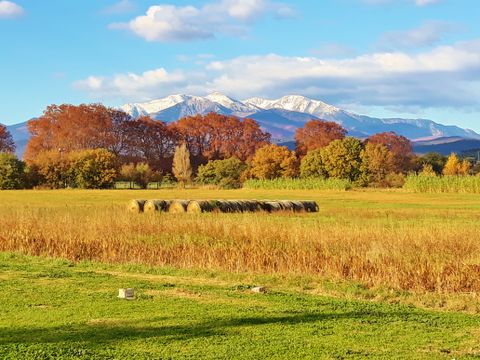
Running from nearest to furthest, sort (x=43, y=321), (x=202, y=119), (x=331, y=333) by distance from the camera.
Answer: (x=331, y=333), (x=43, y=321), (x=202, y=119)

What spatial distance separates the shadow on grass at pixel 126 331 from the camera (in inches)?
336

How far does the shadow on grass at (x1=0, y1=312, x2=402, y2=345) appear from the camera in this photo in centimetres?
852

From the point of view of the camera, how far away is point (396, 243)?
19.0 meters

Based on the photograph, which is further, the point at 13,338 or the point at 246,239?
the point at 246,239

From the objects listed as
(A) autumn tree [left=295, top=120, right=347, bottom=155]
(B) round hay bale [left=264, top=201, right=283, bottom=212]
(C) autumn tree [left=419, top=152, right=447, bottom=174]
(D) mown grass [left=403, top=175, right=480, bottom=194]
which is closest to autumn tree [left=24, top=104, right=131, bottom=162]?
(A) autumn tree [left=295, top=120, right=347, bottom=155]

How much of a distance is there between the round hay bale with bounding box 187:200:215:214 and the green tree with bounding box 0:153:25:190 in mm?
51552

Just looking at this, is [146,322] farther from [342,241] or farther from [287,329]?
[342,241]

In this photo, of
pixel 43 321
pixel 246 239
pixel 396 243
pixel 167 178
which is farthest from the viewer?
pixel 167 178

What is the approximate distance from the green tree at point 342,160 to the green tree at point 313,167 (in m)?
0.73

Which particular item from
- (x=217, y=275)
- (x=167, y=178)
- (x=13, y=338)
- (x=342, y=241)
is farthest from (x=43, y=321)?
(x=167, y=178)

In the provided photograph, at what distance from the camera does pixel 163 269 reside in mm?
16422

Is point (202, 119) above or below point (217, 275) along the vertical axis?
above

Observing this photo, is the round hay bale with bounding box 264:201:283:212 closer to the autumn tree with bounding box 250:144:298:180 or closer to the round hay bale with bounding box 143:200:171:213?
the round hay bale with bounding box 143:200:171:213

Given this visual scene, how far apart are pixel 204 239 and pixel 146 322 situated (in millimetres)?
12103
